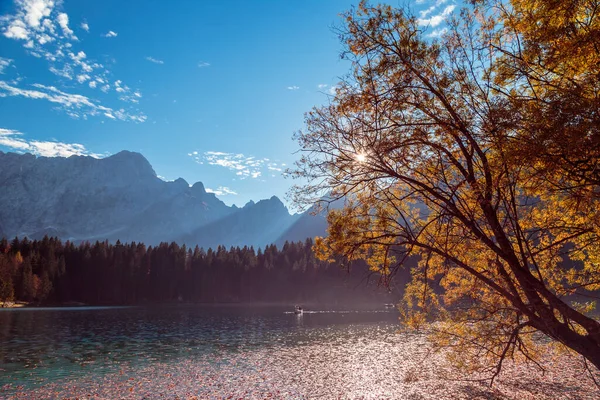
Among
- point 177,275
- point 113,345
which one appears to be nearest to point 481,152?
point 113,345

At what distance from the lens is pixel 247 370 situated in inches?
1063

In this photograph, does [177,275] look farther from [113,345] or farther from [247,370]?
[247,370]

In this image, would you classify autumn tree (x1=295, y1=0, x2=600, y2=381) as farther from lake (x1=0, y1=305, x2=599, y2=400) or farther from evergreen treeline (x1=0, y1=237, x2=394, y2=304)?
evergreen treeline (x1=0, y1=237, x2=394, y2=304)

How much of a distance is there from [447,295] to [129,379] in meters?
19.6

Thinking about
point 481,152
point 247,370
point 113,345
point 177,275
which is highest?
point 481,152

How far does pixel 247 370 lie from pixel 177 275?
121 m

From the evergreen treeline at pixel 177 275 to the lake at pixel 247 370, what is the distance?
88.0 meters

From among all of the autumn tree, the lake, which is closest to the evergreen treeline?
the lake

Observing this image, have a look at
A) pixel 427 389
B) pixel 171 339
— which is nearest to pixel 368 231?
pixel 427 389

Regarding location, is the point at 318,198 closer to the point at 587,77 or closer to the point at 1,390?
the point at 587,77

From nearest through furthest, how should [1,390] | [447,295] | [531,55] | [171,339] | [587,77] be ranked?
1. [587,77]
2. [531,55]
3. [447,295]
4. [1,390]
5. [171,339]

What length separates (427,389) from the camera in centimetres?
2145

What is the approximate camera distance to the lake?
20.7 metres

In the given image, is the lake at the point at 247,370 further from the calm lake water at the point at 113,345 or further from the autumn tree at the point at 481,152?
the autumn tree at the point at 481,152
